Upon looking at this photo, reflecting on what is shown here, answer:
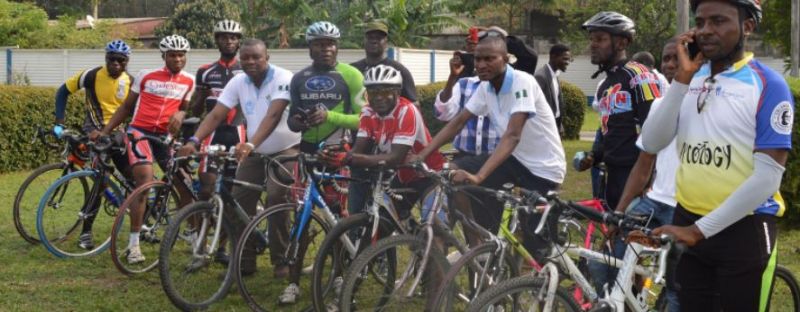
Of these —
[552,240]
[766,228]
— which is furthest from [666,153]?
[766,228]

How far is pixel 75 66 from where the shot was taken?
1252 inches

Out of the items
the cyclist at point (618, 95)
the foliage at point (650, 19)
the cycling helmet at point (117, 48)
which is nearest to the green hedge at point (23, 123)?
the cycling helmet at point (117, 48)

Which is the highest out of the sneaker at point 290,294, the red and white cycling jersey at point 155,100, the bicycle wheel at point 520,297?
the red and white cycling jersey at point 155,100

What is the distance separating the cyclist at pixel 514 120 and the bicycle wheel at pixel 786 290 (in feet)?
5.05

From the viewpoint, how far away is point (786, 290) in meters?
5.09

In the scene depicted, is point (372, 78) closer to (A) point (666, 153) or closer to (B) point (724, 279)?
(A) point (666, 153)

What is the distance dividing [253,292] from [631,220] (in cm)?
356

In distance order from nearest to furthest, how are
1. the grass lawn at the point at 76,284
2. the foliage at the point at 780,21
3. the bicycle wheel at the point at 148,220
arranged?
the grass lawn at the point at 76,284 → the bicycle wheel at the point at 148,220 → the foliage at the point at 780,21

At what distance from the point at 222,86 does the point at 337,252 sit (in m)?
3.03

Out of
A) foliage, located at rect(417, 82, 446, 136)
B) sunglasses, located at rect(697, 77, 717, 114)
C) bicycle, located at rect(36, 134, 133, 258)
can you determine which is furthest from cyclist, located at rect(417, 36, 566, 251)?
foliage, located at rect(417, 82, 446, 136)

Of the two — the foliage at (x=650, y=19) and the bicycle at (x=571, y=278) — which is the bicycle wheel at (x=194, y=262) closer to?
the bicycle at (x=571, y=278)

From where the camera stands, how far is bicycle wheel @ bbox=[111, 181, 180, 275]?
7445mm

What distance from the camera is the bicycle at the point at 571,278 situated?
4211mm

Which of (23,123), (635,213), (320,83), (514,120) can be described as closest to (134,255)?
(320,83)
